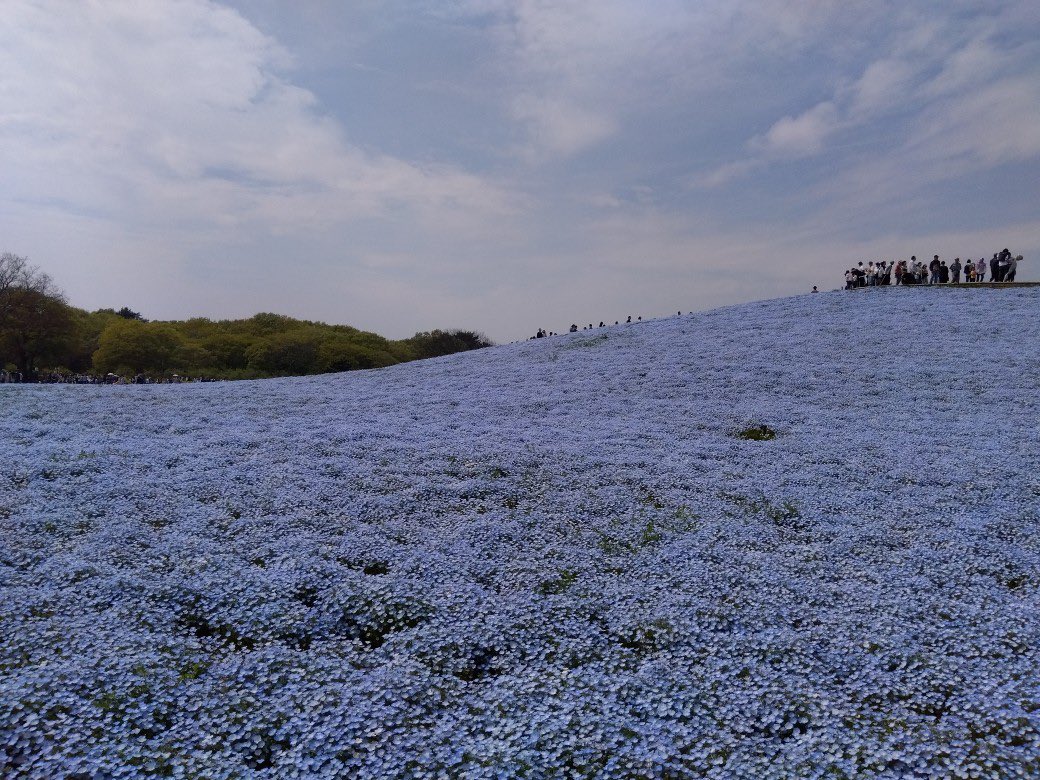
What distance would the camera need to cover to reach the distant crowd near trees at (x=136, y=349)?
152 ft

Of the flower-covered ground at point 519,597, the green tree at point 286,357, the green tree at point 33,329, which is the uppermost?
the green tree at point 33,329

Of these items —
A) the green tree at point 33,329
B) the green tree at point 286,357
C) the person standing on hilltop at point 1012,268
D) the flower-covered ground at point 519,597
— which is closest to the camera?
the flower-covered ground at point 519,597

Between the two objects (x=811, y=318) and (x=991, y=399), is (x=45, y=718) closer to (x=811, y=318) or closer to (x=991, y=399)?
(x=991, y=399)

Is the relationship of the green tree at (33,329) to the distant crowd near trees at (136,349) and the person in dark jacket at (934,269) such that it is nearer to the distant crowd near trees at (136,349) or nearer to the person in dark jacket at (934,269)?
the distant crowd near trees at (136,349)

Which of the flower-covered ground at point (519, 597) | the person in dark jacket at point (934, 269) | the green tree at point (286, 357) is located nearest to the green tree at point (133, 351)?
the green tree at point (286, 357)

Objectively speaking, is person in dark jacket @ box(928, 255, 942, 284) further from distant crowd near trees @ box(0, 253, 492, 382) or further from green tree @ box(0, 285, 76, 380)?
green tree @ box(0, 285, 76, 380)

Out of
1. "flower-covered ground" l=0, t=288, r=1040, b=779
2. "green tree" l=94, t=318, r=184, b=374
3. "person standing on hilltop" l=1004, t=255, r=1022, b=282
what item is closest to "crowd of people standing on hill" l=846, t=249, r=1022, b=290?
"person standing on hilltop" l=1004, t=255, r=1022, b=282

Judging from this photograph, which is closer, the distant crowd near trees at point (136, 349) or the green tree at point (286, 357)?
the distant crowd near trees at point (136, 349)

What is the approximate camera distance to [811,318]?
96.5 ft

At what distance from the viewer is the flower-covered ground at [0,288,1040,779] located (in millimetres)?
5473

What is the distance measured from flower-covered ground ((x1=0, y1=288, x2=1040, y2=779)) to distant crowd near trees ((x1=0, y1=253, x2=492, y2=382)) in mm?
36082

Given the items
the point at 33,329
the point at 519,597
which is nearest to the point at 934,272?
the point at 519,597

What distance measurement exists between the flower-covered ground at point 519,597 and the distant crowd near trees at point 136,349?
3608 cm

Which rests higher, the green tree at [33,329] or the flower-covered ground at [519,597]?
the green tree at [33,329]
